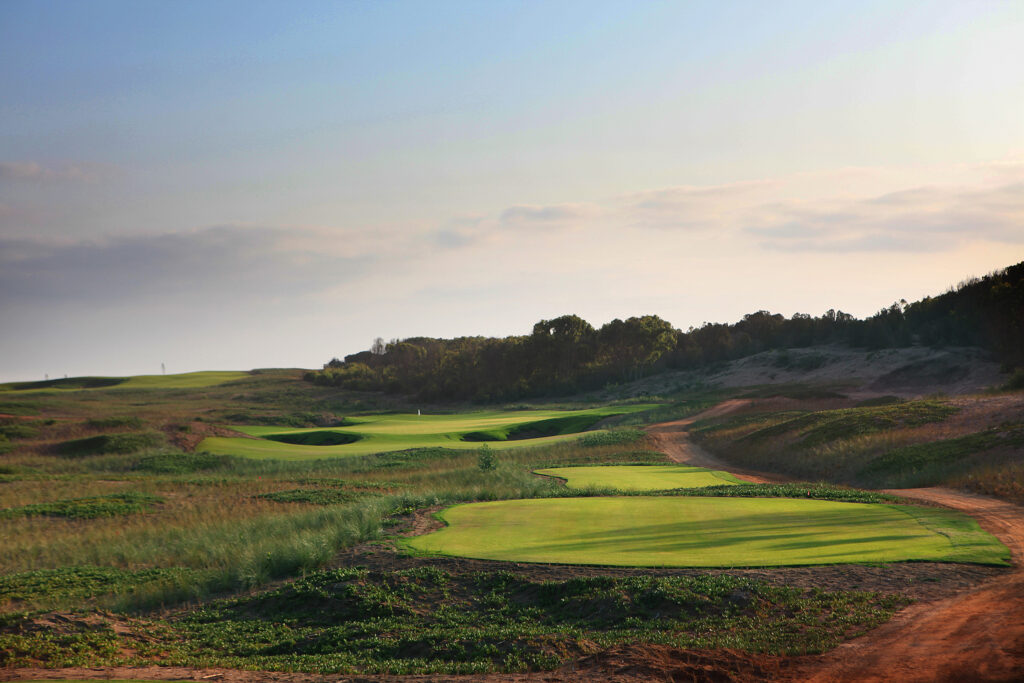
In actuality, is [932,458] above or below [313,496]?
above

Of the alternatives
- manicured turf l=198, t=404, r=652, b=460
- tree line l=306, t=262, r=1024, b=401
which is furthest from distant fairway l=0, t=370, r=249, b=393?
manicured turf l=198, t=404, r=652, b=460

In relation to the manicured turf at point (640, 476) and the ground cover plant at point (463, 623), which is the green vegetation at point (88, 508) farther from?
the manicured turf at point (640, 476)

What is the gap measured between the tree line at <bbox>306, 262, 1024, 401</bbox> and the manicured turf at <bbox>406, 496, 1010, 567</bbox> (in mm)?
51022

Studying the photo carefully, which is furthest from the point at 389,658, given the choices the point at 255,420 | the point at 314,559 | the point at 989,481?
the point at 255,420

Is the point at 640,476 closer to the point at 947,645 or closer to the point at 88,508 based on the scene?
the point at 88,508

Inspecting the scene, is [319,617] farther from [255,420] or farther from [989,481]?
[255,420]

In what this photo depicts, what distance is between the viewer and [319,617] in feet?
34.8

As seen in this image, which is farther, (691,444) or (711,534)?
(691,444)

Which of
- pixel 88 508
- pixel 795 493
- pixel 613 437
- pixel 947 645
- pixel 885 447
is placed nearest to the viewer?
pixel 947 645

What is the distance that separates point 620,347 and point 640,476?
68.6m

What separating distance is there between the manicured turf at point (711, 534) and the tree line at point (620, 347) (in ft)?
167

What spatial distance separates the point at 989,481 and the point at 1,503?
28.5 m

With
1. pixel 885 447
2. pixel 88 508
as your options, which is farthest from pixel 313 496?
pixel 885 447

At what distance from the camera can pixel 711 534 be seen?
43.1ft
